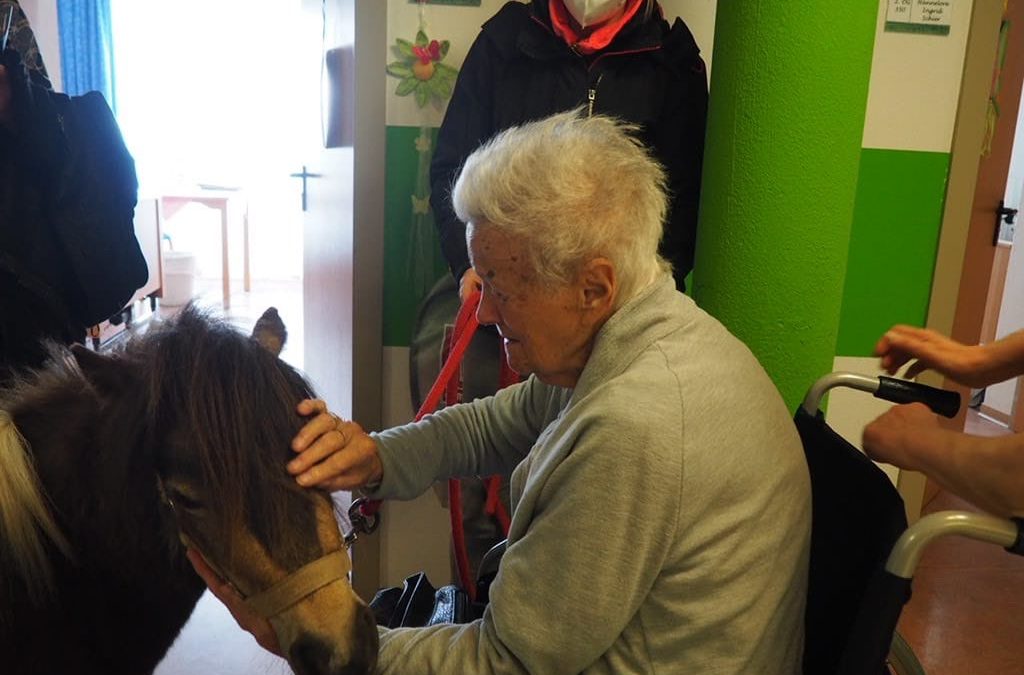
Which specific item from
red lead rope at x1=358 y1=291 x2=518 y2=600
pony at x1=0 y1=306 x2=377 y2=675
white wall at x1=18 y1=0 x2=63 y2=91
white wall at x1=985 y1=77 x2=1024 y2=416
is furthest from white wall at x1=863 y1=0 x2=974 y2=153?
white wall at x1=18 y1=0 x2=63 y2=91

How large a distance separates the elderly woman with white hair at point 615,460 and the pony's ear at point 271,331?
0.66 ft

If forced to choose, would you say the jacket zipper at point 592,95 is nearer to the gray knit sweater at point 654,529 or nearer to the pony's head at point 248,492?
the gray knit sweater at point 654,529

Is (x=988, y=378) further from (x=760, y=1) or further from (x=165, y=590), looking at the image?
(x=165, y=590)

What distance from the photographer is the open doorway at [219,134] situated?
6430mm

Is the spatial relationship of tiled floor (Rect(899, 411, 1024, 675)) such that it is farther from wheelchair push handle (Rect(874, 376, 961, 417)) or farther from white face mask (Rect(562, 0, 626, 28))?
white face mask (Rect(562, 0, 626, 28))

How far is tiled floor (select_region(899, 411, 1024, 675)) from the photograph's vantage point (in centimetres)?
223

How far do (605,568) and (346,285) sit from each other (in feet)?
5.37

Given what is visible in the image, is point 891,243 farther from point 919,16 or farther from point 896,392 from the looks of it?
point 896,392

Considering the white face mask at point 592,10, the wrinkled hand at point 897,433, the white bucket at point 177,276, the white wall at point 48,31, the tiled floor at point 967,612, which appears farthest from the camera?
the white bucket at point 177,276

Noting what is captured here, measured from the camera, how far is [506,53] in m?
1.85

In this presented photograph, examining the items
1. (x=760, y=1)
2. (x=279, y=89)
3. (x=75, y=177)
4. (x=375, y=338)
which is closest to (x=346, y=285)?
(x=375, y=338)

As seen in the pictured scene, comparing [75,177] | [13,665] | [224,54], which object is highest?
[224,54]

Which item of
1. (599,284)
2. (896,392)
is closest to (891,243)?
(896,392)

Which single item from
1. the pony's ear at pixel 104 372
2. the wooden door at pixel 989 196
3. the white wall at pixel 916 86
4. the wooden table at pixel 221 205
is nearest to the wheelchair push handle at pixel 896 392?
the pony's ear at pixel 104 372
